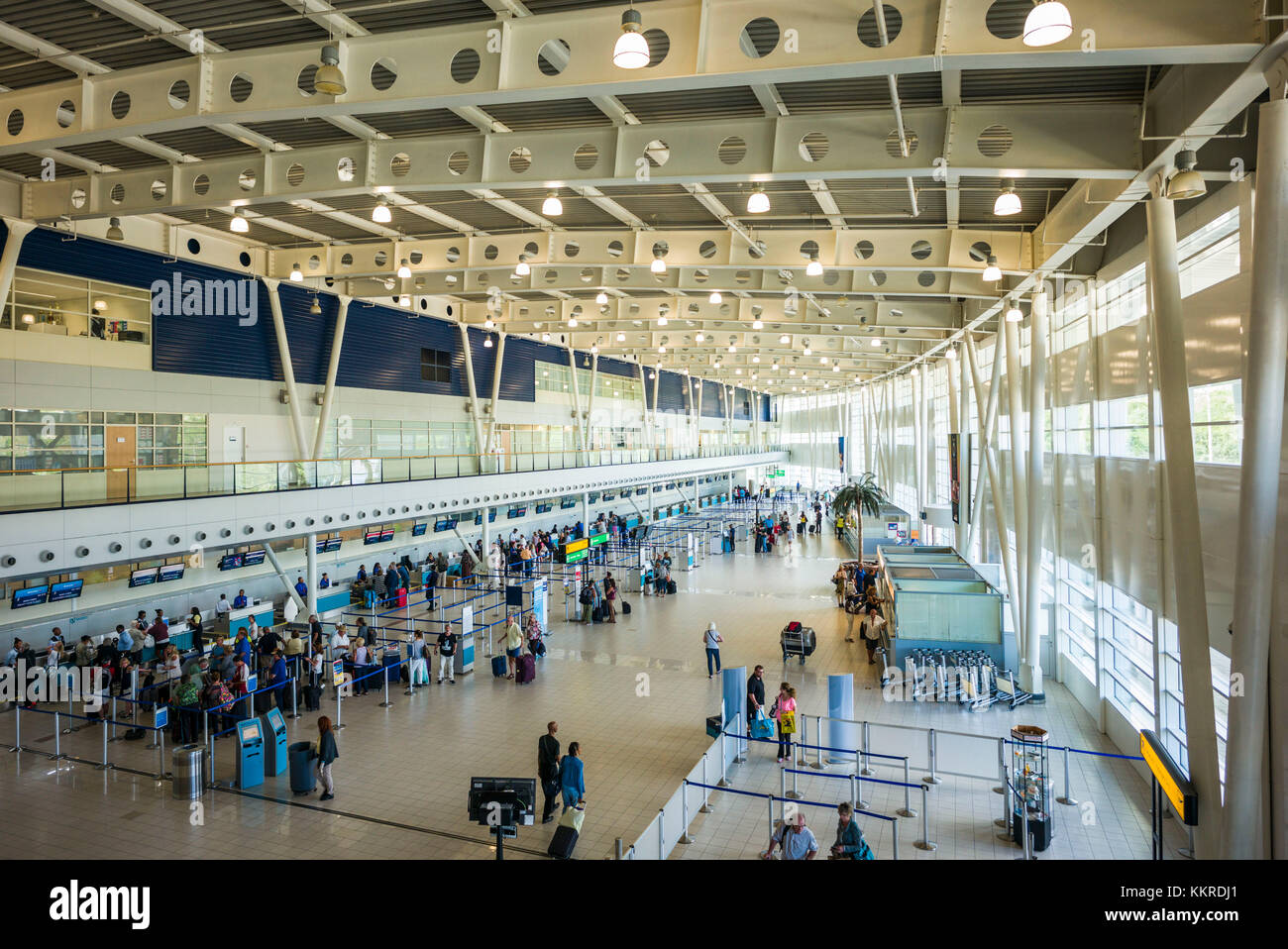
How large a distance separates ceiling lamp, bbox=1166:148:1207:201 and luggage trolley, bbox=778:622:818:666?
11351 mm

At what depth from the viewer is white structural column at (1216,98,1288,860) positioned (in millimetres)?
5566

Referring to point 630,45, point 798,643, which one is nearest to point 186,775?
point 630,45

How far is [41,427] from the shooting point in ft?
50.0

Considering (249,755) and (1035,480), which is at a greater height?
(1035,480)

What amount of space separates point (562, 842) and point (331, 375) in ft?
59.2

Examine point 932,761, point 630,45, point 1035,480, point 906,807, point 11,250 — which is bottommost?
point 906,807

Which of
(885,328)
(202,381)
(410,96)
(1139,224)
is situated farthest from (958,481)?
(202,381)

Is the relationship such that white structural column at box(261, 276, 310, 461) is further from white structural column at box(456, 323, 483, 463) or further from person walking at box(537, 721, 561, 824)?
person walking at box(537, 721, 561, 824)

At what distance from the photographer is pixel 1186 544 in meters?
7.06

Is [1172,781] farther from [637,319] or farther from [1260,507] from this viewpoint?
[637,319]

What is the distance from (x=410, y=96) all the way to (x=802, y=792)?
9.80 metres

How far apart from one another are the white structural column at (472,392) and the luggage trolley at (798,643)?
15403 millimetres
